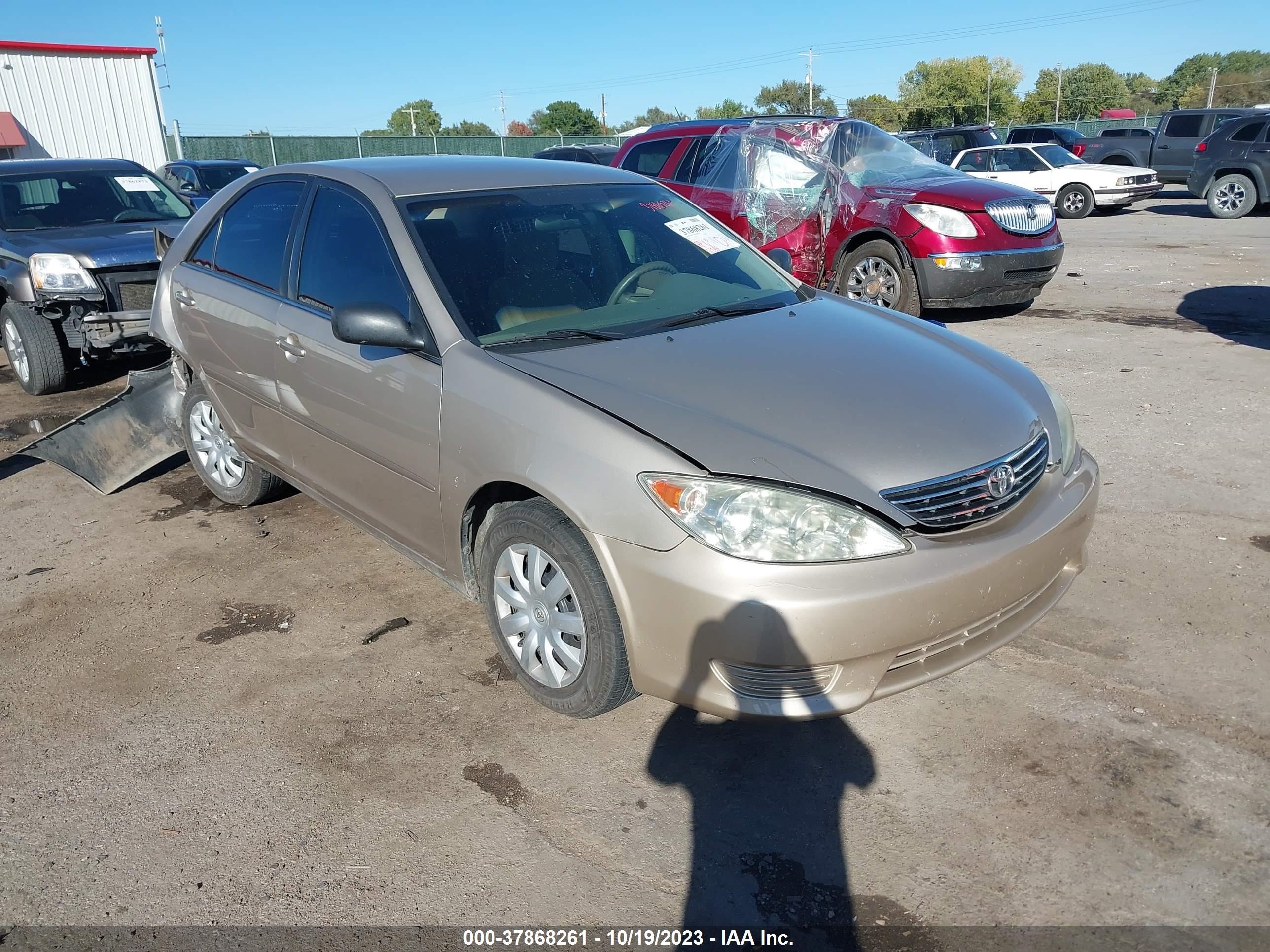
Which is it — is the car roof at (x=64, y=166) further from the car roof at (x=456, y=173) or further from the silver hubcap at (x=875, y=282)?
the silver hubcap at (x=875, y=282)

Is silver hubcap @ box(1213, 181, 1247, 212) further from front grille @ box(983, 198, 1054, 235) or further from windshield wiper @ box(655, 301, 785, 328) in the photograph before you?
windshield wiper @ box(655, 301, 785, 328)

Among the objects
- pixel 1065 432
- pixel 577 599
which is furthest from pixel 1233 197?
pixel 577 599

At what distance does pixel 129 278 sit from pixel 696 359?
5716mm

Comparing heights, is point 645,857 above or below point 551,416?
below

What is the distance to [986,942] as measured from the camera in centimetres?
222

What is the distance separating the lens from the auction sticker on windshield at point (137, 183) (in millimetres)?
8352

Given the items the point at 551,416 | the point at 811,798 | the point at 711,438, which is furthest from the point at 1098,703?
the point at 551,416

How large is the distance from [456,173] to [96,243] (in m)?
4.73

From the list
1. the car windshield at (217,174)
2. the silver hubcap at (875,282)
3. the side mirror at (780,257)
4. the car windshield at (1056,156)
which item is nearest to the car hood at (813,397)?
the side mirror at (780,257)

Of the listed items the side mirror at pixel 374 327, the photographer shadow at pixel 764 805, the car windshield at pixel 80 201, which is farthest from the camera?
the car windshield at pixel 80 201

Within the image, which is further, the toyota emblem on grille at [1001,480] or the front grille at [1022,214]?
the front grille at [1022,214]

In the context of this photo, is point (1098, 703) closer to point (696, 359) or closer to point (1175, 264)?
point (696, 359)

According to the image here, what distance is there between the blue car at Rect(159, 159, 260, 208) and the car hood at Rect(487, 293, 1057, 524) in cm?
1213

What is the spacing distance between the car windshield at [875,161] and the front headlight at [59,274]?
6.23 m
